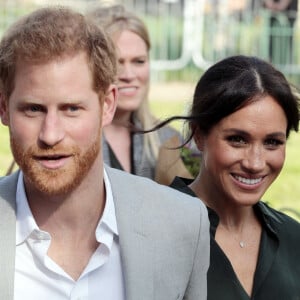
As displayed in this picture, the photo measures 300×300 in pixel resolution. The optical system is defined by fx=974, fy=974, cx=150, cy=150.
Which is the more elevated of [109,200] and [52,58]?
[52,58]

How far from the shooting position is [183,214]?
3.18 m

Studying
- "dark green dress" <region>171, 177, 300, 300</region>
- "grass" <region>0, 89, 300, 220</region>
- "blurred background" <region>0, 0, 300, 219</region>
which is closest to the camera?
"dark green dress" <region>171, 177, 300, 300</region>

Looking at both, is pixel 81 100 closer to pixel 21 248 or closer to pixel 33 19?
pixel 33 19

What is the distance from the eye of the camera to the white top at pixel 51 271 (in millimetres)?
2889

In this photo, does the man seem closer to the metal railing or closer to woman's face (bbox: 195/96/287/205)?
woman's face (bbox: 195/96/287/205)

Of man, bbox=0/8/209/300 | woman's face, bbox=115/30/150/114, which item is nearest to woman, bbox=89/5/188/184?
woman's face, bbox=115/30/150/114

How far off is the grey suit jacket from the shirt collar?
0.02m

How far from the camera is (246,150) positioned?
3.55 m

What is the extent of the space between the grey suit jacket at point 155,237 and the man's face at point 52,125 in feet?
0.69

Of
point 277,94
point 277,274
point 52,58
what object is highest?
point 52,58

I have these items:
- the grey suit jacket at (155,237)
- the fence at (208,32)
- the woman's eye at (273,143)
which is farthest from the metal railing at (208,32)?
the grey suit jacket at (155,237)

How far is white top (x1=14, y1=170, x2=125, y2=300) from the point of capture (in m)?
2.89

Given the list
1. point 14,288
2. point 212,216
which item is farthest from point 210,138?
point 14,288

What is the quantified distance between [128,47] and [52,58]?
277 cm
